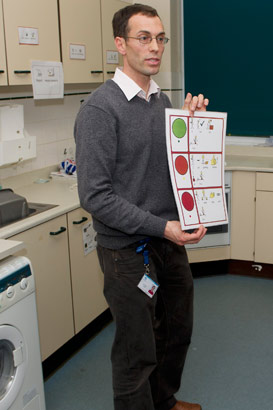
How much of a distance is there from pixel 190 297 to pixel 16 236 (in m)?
0.81

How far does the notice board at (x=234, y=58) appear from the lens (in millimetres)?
3705

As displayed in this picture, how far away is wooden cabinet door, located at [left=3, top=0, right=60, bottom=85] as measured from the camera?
7.91 feet

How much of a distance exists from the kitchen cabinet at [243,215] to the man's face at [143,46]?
2.02 meters

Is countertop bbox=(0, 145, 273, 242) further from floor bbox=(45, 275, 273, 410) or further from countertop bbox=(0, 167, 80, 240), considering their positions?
floor bbox=(45, 275, 273, 410)

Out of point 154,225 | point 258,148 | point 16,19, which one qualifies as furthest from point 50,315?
point 258,148

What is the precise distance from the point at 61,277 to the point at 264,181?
5.56ft

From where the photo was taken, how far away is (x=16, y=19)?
243cm

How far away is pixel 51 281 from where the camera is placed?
2449mm

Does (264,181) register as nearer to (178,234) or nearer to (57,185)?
(57,185)

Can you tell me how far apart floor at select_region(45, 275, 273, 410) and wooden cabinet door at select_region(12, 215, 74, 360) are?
200 mm

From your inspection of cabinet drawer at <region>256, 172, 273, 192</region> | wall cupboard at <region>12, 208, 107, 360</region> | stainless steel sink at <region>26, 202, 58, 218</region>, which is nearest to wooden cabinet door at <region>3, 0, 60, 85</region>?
stainless steel sink at <region>26, 202, 58, 218</region>

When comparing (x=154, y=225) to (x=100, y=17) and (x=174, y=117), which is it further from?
(x=100, y=17)

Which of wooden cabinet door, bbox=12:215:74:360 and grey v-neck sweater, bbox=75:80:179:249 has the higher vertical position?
grey v-neck sweater, bbox=75:80:179:249

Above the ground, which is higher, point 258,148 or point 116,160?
point 116,160
